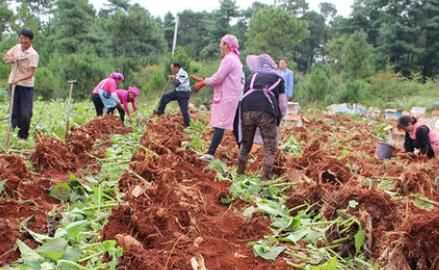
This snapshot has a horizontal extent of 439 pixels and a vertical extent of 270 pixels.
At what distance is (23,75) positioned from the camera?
7340mm

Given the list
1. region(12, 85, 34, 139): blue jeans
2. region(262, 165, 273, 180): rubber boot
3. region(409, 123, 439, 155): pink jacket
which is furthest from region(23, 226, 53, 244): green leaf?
region(409, 123, 439, 155): pink jacket

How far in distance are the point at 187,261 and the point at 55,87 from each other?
18650mm

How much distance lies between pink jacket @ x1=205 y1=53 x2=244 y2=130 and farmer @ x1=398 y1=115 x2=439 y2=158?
183cm

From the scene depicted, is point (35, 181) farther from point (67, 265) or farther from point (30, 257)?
point (67, 265)

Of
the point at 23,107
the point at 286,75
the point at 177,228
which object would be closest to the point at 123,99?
the point at 286,75

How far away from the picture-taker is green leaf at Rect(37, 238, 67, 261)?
313 centimetres

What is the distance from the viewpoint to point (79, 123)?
424 inches

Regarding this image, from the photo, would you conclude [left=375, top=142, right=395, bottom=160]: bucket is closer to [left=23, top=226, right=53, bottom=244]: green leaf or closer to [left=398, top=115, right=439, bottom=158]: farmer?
[left=398, top=115, right=439, bottom=158]: farmer

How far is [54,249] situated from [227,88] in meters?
3.77

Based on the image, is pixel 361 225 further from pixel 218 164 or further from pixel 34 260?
pixel 218 164

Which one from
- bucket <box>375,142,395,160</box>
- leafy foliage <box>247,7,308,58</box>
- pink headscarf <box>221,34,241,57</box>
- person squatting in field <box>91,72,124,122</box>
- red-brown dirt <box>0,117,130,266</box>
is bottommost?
red-brown dirt <box>0,117,130,266</box>

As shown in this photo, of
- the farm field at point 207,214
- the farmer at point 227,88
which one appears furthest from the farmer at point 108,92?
the farmer at point 227,88

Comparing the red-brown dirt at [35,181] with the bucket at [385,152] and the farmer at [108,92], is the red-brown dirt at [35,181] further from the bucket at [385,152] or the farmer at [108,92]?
the bucket at [385,152]

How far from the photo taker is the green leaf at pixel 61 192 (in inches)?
183
